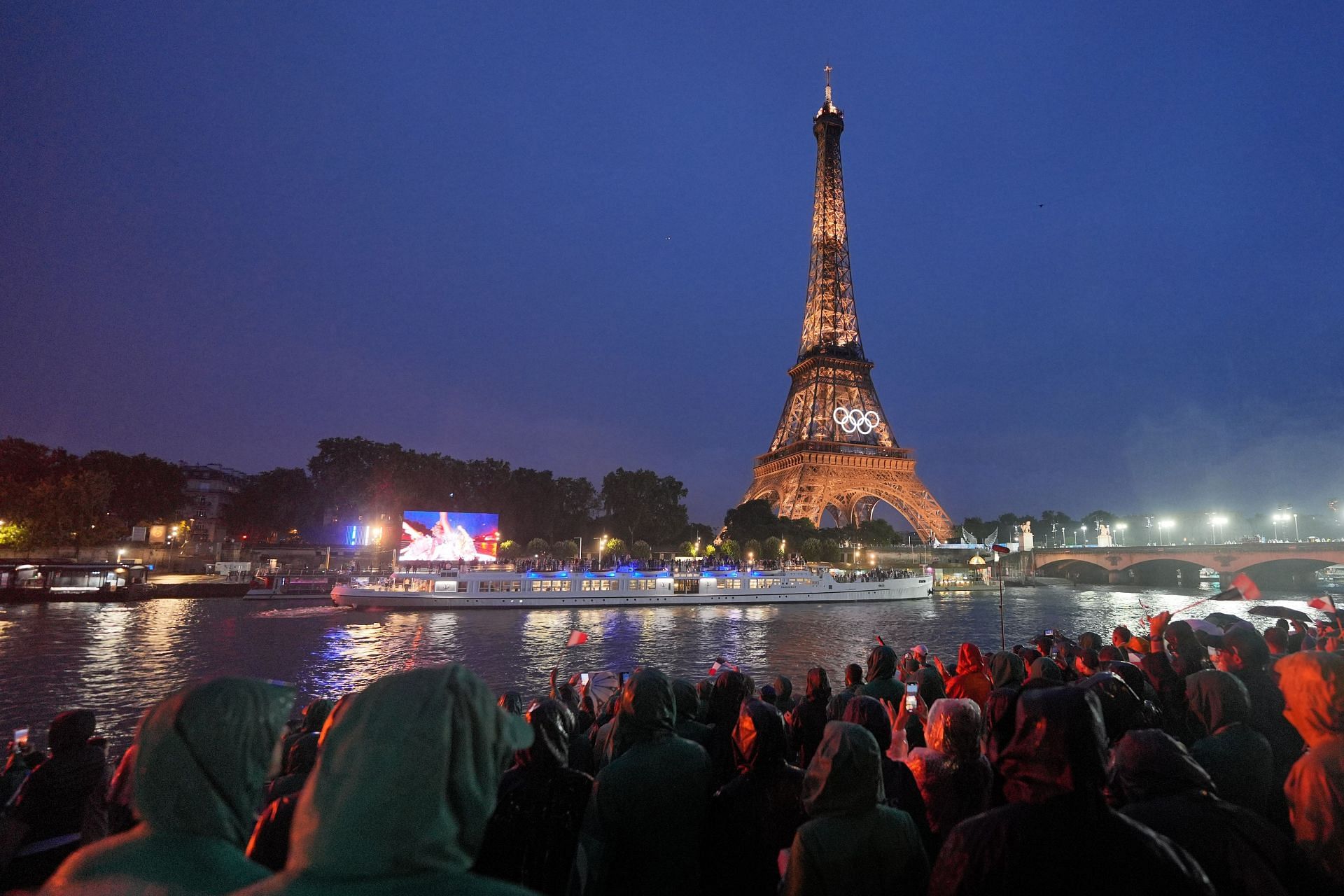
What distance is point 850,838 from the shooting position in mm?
2324

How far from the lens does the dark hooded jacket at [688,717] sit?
4.51m

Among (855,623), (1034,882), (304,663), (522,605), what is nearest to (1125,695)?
(1034,882)

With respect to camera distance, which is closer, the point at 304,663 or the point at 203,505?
the point at 304,663

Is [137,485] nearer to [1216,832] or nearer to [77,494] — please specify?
[77,494]

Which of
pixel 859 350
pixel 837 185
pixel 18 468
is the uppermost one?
pixel 837 185

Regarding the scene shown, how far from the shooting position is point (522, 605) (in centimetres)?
4278

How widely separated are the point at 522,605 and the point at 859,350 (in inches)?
1994

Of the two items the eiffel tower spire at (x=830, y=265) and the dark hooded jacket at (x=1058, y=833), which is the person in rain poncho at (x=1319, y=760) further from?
the eiffel tower spire at (x=830, y=265)

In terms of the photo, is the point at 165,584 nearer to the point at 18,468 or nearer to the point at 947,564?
the point at 18,468

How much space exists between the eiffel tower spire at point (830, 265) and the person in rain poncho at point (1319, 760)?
71.8 meters

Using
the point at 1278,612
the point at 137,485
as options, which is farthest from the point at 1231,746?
the point at 137,485

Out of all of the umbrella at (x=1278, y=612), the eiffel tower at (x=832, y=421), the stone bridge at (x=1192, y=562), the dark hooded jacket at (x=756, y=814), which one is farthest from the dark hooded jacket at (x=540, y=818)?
the stone bridge at (x=1192, y=562)

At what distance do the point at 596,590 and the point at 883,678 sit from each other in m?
39.3

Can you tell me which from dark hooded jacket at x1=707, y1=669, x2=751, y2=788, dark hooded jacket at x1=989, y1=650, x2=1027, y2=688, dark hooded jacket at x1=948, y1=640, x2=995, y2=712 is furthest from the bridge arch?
dark hooded jacket at x1=707, y1=669, x2=751, y2=788
